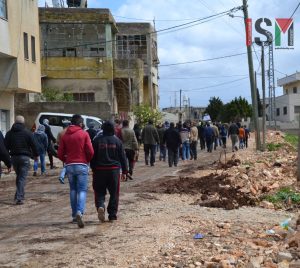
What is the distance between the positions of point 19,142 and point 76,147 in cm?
286

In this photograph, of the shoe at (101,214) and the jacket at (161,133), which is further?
the jacket at (161,133)

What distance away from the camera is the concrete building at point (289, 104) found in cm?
8025

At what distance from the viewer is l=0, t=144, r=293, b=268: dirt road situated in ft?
23.7

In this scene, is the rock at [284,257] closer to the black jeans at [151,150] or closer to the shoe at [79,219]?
the shoe at [79,219]

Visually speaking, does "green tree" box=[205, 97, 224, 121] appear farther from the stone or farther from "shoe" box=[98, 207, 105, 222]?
the stone

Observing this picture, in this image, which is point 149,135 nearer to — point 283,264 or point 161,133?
point 161,133

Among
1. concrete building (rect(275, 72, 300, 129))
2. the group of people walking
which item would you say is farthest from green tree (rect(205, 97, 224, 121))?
the group of people walking

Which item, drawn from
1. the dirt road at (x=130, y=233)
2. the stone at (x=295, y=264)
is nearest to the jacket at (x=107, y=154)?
the dirt road at (x=130, y=233)

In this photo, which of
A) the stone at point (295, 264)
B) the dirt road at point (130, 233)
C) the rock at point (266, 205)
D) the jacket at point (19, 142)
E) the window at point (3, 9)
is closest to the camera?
the stone at point (295, 264)

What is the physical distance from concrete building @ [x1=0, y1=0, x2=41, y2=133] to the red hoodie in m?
13.4

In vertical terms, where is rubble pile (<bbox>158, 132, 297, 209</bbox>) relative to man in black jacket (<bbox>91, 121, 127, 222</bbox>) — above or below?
below

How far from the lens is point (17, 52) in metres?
23.6

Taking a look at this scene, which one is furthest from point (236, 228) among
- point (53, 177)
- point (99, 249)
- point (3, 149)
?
point (53, 177)

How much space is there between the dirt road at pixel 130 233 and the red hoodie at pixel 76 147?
1089mm
